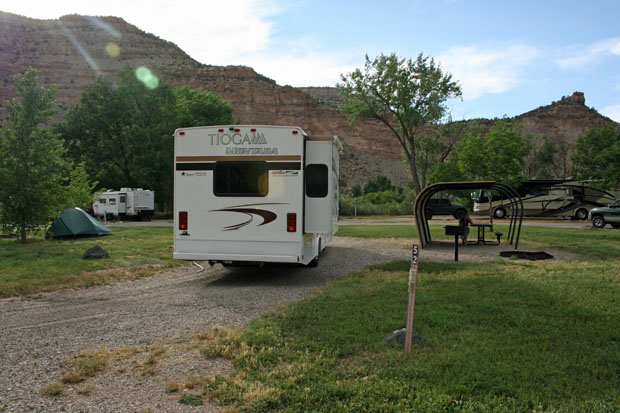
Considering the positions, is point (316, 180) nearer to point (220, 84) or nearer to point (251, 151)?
point (251, 151)

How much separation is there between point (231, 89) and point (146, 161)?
51.0m

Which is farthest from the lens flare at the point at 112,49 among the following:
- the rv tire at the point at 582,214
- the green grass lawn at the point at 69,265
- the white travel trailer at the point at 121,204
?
the rv tire at the point at 582,214

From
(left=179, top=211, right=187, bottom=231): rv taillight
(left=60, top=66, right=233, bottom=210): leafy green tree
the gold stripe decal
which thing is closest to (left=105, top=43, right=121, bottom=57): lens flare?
(left=60, top=66, right=233, bottom=210): leafy green tree

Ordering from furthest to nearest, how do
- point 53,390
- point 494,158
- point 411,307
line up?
point 494,158
point 411,307
point 53,390

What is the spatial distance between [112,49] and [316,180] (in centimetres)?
9895

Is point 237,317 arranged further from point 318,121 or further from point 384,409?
point 318,121

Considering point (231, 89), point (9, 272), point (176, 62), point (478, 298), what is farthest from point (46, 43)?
point (478, 298)

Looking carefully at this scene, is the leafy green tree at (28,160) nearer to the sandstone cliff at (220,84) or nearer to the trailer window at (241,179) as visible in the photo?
the trailer window at (241,179)

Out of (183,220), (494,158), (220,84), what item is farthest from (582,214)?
(220,84)

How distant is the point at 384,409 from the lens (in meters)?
3.15

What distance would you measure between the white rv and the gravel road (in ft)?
2.44

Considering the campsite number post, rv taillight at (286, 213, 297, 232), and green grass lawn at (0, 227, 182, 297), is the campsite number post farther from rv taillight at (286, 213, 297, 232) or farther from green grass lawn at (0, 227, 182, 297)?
green grass lawn at (0, 227, 182, 297)

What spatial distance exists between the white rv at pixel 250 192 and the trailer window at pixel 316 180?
2cm

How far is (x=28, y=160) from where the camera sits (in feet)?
45.8
